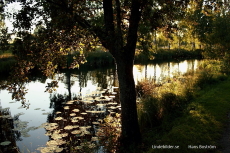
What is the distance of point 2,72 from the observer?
26.3 metres

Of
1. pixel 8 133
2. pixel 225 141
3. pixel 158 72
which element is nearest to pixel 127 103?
pixel 225 141

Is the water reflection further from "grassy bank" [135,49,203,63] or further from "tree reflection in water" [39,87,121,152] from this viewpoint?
"grassy bank" [135,49,203,63]

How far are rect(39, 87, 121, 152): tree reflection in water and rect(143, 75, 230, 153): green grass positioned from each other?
205 cm

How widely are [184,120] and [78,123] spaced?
18.5 ft

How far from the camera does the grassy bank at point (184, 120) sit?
651cm

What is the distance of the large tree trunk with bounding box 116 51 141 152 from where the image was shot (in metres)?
6.98

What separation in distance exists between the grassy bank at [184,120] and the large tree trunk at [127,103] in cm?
61

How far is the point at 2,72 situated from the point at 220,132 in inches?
1084

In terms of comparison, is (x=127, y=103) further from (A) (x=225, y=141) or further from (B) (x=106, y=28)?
(A) (x=225, y=141)

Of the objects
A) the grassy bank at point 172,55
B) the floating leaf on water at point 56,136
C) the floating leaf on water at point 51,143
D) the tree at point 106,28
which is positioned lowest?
the floating leaf on water at point 51,143

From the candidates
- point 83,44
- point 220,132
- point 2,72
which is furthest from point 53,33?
point 2,72

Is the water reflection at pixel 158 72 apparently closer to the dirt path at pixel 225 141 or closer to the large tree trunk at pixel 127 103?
the dirt path at pixel 225 141

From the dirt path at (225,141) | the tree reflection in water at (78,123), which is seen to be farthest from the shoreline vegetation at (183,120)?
the tree reflection in water at (78,123)

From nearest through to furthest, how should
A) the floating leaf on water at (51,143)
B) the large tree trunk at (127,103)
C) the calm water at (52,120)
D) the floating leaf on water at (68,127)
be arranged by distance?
the large tree trunk at (127,103) → the floating leaf on water at (51,143) → the calm water at (52,120) → the floating leaf on water at (68,127)
